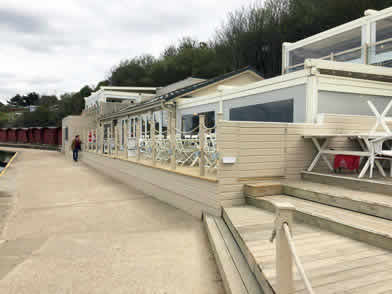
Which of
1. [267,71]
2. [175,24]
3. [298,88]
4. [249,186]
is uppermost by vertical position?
[175,24]

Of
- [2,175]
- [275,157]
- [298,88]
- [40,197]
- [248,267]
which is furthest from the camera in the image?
[2,175]

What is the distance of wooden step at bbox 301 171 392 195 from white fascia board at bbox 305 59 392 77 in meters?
2.08

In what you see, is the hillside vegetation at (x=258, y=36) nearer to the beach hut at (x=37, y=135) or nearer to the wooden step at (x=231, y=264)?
the beach hut at (x=37, y=135)

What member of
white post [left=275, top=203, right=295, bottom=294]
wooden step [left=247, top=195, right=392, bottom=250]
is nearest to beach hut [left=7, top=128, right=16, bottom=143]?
wooden step [left=247, top=195, right=392, bottom=250]

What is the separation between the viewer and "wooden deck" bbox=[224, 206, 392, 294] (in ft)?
7.37

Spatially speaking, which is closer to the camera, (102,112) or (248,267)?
(248,267)

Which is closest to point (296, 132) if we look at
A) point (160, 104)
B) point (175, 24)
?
point (160, 104)

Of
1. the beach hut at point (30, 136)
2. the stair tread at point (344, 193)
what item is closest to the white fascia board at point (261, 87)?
the stair tread at point (344, 193)

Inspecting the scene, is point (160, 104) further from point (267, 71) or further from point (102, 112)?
point (267, 71)

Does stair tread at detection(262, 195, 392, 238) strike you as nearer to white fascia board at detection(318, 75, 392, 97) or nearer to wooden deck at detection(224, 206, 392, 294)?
wooden deck at detection(224, 206, 392, 294)

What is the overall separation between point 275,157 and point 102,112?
50.2 ft

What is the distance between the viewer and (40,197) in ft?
26.6

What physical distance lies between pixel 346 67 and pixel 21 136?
3989cm

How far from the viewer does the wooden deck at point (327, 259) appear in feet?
7.37
